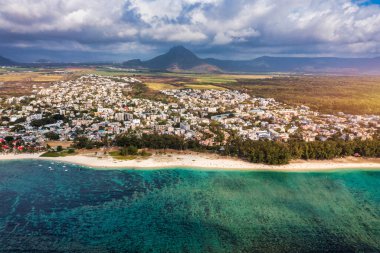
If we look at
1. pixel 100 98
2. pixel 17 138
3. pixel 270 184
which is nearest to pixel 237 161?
pixel 270 184

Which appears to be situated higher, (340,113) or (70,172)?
(340,113)

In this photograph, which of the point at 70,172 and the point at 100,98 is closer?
the point at 70,172

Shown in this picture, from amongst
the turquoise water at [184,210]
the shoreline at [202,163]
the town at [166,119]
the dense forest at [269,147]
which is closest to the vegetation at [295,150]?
the dense forest at [269,147]

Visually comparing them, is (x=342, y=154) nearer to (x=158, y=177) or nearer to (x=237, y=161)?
(x=237, y=161)

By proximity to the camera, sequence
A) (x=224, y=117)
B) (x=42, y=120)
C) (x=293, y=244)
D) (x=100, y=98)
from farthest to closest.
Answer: (x=100, y=98)
(x=224, y=117)
(x=42, y=120)
(x=293, y=244)

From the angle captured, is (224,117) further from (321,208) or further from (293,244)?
(293,244)

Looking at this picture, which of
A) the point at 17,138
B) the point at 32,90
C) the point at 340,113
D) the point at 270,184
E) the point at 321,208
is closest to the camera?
the point at 321,208

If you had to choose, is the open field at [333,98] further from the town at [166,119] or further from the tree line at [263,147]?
the tree line at [263,147]
